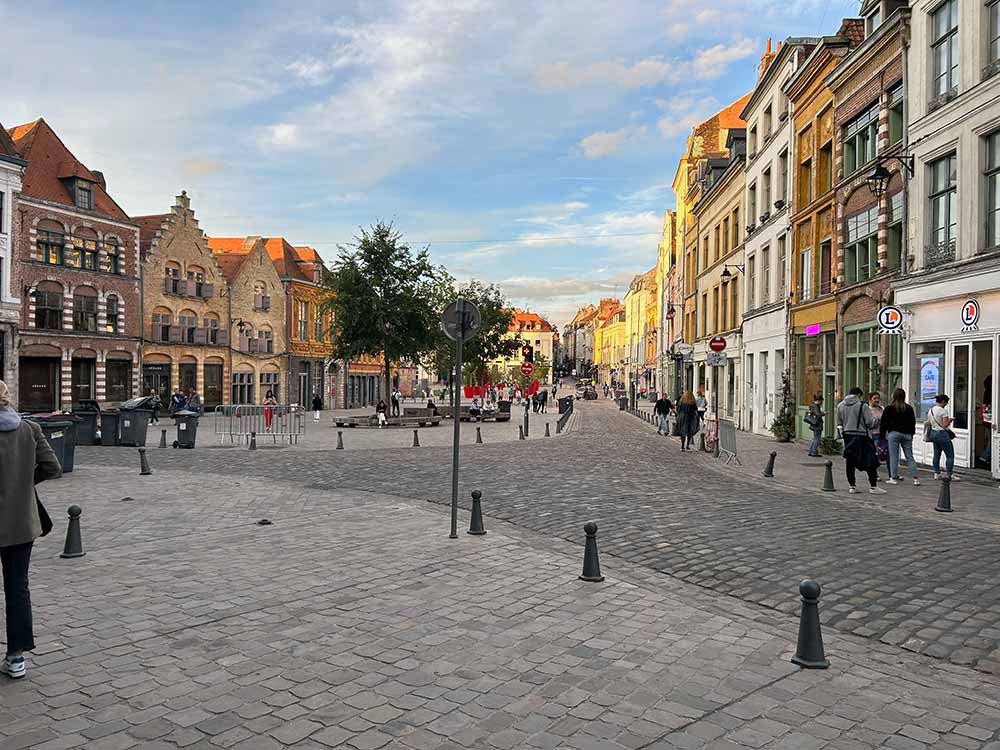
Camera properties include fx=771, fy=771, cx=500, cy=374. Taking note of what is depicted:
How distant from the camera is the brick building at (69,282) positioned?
37.7 meters

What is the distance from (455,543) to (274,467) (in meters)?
9.81

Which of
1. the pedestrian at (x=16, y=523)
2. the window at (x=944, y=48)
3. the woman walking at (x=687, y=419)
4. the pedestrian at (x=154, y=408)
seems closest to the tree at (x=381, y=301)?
the pedestrian at (x=154, y=408)

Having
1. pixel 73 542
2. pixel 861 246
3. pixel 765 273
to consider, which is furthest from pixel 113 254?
pixel 73 542

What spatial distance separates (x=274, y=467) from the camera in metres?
17.4

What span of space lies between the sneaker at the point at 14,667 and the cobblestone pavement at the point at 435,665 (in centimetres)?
8

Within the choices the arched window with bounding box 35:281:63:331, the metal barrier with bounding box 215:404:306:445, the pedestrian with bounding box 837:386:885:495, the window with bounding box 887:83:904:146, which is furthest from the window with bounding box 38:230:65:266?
the pedestrian with bounding box 837:386:885:495

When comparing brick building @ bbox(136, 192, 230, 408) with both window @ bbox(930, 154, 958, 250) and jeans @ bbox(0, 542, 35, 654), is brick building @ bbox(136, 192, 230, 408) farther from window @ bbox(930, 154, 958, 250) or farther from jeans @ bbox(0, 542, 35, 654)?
jeans @ bbox(0, 542, 35, 654)

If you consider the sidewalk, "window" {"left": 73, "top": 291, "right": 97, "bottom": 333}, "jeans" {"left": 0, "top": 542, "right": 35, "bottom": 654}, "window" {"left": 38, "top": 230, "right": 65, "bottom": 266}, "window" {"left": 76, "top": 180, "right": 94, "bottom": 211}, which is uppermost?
"window" {"left": 76, "top": 180, "right": 94, "bottom": 211}

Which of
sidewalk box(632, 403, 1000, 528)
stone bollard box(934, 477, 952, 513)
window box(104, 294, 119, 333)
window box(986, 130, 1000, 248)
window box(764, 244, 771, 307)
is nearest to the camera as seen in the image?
stone bollard box(934, 477, 952, 513)

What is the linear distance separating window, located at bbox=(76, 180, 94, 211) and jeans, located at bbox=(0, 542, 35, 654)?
41899 millimetres

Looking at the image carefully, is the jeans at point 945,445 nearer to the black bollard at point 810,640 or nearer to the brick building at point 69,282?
the black bollard at point 810,640

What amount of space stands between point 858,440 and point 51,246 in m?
39.6

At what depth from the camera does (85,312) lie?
40.9m

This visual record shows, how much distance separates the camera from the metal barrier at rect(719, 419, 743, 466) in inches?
750
